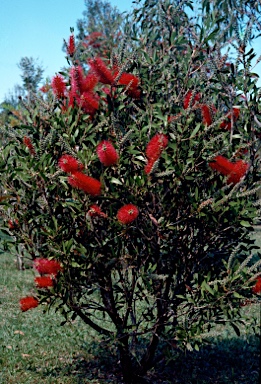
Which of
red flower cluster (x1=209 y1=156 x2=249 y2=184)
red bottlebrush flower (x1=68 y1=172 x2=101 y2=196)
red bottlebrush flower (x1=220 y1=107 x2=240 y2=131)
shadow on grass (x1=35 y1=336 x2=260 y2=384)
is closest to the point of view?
red bottlebrush flower (x1=68 y1=172 x2=101 y2=196)

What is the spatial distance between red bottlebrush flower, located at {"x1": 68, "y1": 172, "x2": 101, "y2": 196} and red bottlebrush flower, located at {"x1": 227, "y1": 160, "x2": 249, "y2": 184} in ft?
2.80

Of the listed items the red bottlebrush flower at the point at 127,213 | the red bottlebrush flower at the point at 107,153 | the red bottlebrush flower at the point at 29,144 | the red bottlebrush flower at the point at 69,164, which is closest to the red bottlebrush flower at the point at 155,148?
the red bottlebrush flower at the point at 107,153

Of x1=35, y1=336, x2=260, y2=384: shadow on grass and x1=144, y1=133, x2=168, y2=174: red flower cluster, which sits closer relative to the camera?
x1=144, y1=133, x2=168, y2=174: red flower cluster

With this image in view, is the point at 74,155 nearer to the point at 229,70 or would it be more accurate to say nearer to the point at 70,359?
the point at 229,70

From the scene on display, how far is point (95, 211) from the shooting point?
3.29 metres

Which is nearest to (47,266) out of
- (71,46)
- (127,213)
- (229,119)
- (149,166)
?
(127,213)

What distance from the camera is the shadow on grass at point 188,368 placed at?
471cm

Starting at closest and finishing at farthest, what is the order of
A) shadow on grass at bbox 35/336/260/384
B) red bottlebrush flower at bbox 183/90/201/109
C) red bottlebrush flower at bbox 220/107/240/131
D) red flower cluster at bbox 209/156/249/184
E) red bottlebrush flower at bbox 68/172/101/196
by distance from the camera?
1. red bottlebrush flower at bbox 68/172/101/196
2. red flower cluster at bbox 209/156/249/184
3. red bottlebrush flower at bbox 183/90/201/109
4. red bottlebrush flower at bbox 220/107/240/131
5. shadow on grass at bbox 35/336/260/384

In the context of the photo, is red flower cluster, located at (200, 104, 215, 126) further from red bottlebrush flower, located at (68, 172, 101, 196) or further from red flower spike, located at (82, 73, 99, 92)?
red bottlebrush flower, located at (68, 172, 101, 196)

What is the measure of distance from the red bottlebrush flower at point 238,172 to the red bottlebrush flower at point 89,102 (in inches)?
40.0

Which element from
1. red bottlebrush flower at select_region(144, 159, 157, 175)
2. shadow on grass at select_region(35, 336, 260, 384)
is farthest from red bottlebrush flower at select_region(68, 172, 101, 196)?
shadow on grass at select_region(35, 336, 260, 384)

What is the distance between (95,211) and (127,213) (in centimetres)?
24

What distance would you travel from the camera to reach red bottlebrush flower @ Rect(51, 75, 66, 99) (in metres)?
3.66

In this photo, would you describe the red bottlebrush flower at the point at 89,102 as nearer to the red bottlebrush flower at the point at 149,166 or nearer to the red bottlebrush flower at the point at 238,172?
the red bottlebrush flower at the point at 149,166
